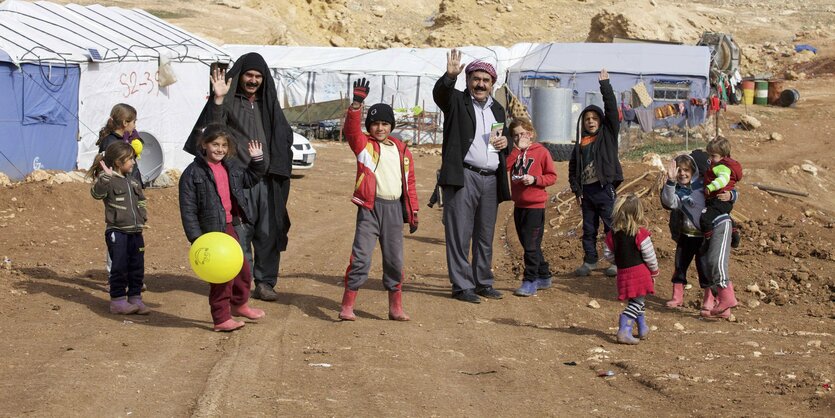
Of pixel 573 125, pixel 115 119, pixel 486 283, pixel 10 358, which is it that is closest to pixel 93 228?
pixel 115 119

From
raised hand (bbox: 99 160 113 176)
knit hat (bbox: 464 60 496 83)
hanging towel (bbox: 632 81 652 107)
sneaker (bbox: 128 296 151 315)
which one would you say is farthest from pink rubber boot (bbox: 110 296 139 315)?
hanging towel (bbox: 632 81 652 107)

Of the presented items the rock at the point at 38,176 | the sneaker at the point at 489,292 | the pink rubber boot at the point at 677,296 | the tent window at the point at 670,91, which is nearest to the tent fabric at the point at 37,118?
the rock at the point at 38,176

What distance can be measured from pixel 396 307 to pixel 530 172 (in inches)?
82.1

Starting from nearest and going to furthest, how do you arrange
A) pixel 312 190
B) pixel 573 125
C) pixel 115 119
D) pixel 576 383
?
pixel 576 383 < pixel 115 119 < pixel 312 190 < pixel 573 125

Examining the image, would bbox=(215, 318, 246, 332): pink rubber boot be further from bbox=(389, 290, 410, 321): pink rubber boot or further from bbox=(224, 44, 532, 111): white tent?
bbox=(224, 44, 532, 111): white tent

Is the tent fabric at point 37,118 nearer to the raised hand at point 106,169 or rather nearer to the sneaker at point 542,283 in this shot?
the raised hand at point 106,169

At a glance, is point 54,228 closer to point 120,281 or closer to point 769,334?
point 120,281

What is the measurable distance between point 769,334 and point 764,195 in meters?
6.85

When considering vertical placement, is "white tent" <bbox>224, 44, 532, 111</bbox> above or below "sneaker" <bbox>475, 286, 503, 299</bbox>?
above

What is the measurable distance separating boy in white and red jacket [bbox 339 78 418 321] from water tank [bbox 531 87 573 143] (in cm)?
1960

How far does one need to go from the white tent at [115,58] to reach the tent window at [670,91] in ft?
49.5

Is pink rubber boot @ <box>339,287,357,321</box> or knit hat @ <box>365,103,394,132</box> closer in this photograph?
knit hat @ <box>365,103,394,132</box>

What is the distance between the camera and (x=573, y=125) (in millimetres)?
28953

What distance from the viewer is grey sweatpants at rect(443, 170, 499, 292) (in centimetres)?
919
